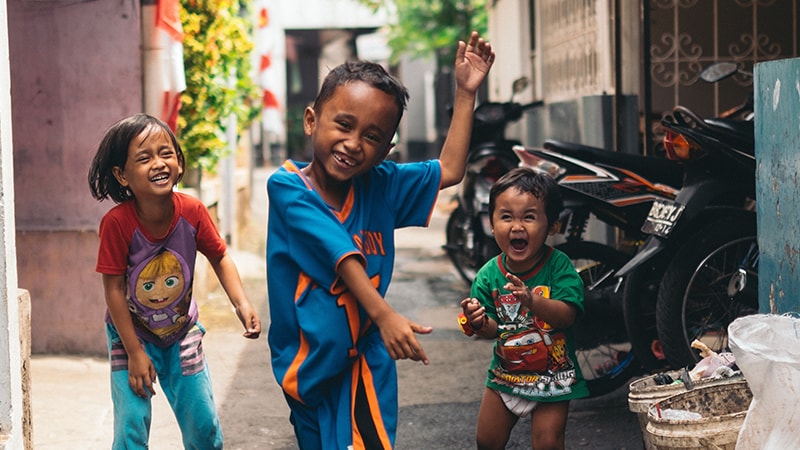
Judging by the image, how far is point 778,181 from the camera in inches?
142

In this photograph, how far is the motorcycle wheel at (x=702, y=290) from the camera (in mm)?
4426

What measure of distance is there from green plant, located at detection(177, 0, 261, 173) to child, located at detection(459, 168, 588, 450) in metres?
4.57

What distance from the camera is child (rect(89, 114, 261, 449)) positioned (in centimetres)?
332

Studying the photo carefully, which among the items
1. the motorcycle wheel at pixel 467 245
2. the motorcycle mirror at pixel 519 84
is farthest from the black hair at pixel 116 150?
the motorcycle mirror at pixel 519 84

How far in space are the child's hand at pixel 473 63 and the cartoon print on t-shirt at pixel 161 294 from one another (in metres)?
1.13

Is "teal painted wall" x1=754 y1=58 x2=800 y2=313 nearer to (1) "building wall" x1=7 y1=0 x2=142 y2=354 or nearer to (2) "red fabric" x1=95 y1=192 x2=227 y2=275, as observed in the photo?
(2) "red fabric" x1=95 y1=192 x2=227 y2=275

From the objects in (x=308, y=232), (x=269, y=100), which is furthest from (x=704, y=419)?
(x=269, y=100)

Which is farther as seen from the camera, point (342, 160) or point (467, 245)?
point (467, 245)

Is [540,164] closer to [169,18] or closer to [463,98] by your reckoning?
[463,98]

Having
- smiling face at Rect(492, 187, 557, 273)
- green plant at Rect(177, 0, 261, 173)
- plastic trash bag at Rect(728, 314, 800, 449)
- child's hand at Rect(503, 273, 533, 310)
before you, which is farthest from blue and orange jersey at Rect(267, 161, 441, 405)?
green plant at Rect(177, 0, 261, 173)

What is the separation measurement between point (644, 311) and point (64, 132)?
3.42 m

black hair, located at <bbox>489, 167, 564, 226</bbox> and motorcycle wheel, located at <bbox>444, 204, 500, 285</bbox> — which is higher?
black hair, located at <bbox>489, 167, 564, 226</bbox>

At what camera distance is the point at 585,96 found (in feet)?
24.8

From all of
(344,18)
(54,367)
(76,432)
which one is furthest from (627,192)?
(344,18)
